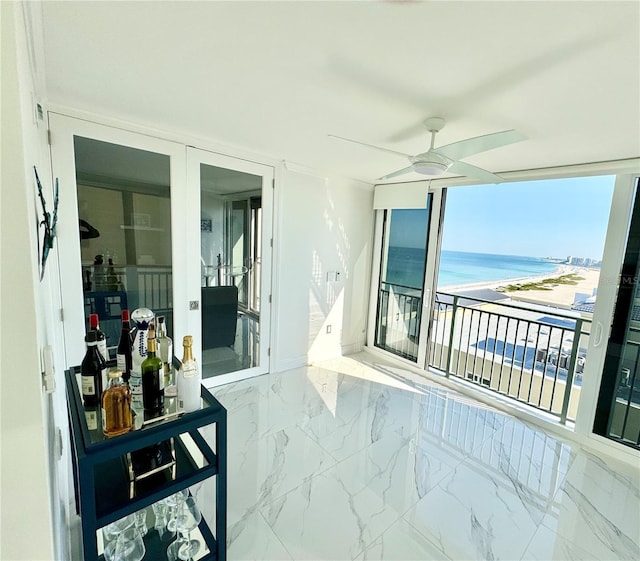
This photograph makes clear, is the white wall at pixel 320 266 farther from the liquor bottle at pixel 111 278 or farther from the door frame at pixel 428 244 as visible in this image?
the liquor bottle at pixel 111 278

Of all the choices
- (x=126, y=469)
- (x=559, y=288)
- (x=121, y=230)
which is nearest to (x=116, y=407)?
(x=126, y=469)

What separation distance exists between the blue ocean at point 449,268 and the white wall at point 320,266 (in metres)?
0.42

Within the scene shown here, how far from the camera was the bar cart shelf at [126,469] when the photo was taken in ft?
3.25

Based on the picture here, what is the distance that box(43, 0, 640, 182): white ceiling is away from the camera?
1130 millimetres

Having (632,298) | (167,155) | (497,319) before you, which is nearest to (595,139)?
(632,298)

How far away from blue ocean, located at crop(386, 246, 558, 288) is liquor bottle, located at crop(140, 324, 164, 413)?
319cm

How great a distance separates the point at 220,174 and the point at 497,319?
11.4 ft

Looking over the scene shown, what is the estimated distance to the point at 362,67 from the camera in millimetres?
1457

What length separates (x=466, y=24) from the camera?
1134 mm

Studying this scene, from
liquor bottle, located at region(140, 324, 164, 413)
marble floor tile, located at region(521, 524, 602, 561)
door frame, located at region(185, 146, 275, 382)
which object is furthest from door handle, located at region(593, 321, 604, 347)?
liquor bottle, located at region(140, 324, 164, 413)

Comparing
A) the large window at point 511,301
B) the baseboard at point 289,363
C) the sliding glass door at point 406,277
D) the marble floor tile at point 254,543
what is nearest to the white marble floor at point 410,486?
the marble floor tile at point 254,543

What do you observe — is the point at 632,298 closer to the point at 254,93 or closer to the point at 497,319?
the point at 497,319

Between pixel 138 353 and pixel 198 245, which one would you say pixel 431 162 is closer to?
pixel 138 353

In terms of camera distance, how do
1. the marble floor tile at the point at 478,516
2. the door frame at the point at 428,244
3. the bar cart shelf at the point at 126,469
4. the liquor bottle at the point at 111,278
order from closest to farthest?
the bar cart shelf at the point at 126,469 → the marble floor tile at the point at 478,516 → the liquor bottle at the point at 111,278 → the door frame at the point at 428,244
